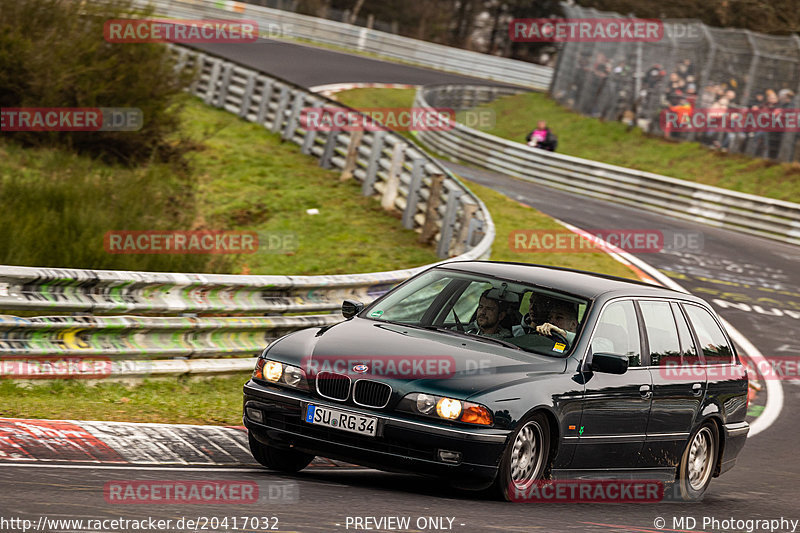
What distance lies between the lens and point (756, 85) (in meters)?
31.0

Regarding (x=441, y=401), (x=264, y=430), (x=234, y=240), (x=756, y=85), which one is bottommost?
(x=234, y=240)

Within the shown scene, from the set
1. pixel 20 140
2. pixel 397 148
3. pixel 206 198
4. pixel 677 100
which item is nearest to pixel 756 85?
pixel 677 100

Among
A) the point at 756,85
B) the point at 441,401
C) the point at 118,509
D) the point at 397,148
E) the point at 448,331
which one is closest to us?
the point at 118,509

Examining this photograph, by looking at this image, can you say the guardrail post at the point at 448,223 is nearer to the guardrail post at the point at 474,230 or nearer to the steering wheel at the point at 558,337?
the guardrail post at the point at 474,230

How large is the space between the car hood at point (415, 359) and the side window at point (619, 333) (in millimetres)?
496

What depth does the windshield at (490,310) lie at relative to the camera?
7.49 meters

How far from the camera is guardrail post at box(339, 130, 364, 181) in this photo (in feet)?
73.3

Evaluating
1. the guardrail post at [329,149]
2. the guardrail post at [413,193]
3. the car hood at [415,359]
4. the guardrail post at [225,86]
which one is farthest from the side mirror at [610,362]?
the guardrail post at [225,86]

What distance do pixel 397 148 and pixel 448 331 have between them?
1290cm

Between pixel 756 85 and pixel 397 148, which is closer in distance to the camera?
pixel 397 148

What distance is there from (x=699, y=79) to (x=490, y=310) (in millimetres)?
27240

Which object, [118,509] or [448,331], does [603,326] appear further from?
[118,509]

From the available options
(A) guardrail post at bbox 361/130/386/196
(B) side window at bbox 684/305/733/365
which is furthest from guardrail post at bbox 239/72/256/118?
(B) side window at bbox 684/305/733/365

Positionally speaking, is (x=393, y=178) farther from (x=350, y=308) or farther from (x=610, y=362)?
(x=610, y=362)
